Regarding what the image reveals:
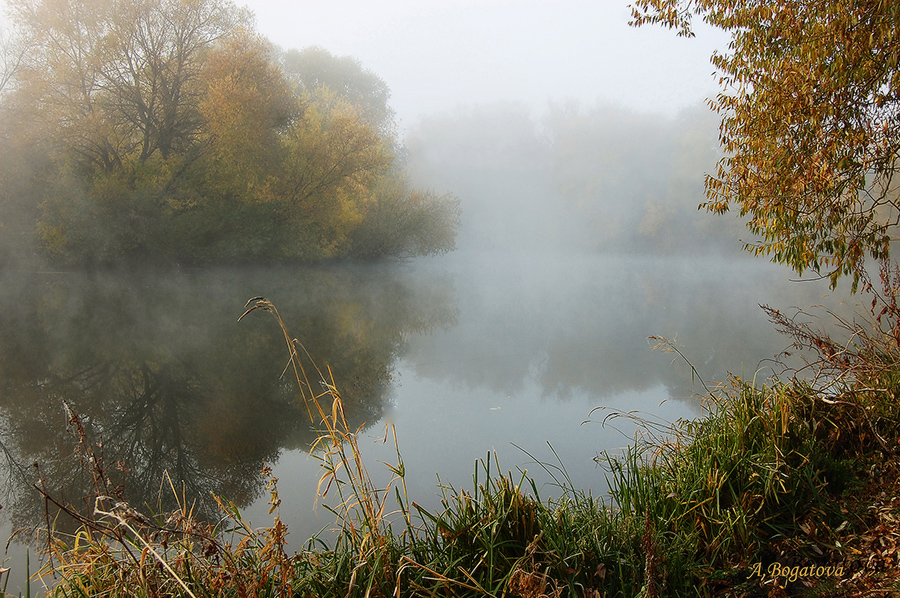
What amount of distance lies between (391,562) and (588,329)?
1084 cm

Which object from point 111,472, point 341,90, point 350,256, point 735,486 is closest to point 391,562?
point 735,486

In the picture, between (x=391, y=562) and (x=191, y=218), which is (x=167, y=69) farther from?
(x=391, y=562)

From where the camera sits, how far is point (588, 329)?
495 inches

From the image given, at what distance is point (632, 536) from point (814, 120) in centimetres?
427

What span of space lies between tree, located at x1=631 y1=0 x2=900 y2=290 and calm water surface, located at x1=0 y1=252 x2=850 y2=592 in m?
1.84

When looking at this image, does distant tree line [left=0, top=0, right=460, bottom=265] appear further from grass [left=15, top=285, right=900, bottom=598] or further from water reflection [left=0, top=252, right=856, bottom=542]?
grass [left=15, top=285, right=900, bottom=598]

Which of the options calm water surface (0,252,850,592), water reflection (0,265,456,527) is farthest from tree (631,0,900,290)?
water reflection (0,265,456,527)

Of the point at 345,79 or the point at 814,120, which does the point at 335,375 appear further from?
the point at 345,79

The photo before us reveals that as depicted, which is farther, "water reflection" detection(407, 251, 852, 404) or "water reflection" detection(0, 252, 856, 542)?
"water reflection" detection(407, 251, 852, 404)

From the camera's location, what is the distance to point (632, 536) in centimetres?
252

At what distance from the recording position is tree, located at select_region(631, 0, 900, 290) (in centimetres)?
454

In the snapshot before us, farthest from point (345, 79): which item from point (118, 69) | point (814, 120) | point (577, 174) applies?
point (814, 120)

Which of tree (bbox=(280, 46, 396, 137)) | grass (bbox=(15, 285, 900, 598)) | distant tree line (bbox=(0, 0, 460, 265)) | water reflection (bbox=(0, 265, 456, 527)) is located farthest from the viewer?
tree (bbox=(280, 46, 396, 137))

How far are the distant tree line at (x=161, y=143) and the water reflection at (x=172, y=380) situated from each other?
4.25 m
